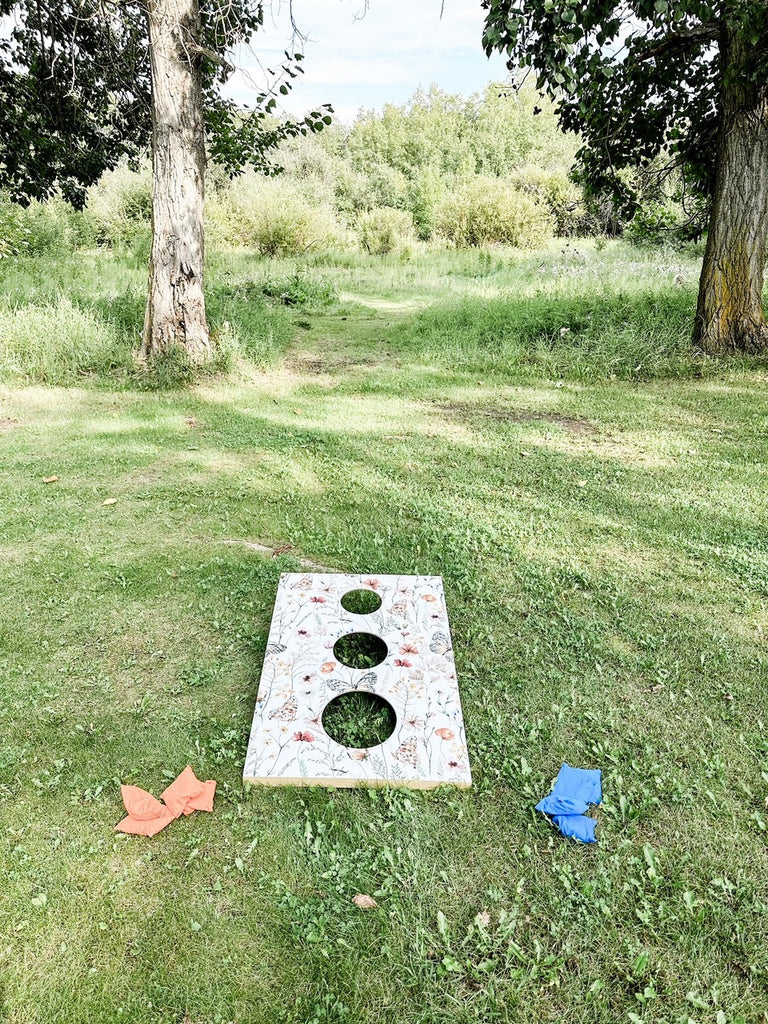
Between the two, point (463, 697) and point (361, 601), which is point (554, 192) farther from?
point (463, 697)

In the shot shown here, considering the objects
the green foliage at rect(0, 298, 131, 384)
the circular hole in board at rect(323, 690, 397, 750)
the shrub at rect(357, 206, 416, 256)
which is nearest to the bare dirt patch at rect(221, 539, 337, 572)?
the circular hole in board at rect(323, 690, 397, 750)

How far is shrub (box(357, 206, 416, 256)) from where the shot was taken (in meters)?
16.0

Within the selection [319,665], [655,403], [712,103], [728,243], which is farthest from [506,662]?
[712,103]

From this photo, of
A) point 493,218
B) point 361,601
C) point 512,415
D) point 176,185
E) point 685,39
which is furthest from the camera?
point 493,218

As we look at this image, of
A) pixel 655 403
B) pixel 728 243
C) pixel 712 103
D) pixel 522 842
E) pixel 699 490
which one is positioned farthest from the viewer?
pixel 712 103

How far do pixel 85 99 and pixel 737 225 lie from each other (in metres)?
7.85

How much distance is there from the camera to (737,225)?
249 inches

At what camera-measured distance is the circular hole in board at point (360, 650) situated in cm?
255

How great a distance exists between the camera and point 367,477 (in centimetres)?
418

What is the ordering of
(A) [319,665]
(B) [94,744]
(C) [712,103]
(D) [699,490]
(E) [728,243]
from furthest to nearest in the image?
(C) [712,103] → (E) [728,243] → (D) [699,490] → (A) [319,665] → (B) [94,744]

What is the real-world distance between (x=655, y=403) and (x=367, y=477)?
118 inches

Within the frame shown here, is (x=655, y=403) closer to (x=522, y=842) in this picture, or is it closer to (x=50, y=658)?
(x=522, y=842)

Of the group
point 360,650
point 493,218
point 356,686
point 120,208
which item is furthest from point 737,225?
point 120,208

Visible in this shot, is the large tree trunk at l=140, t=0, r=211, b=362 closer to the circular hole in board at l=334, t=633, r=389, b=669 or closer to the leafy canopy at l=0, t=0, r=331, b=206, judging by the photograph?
the leafy canopy at l=0, t=0, r=331, b=206
